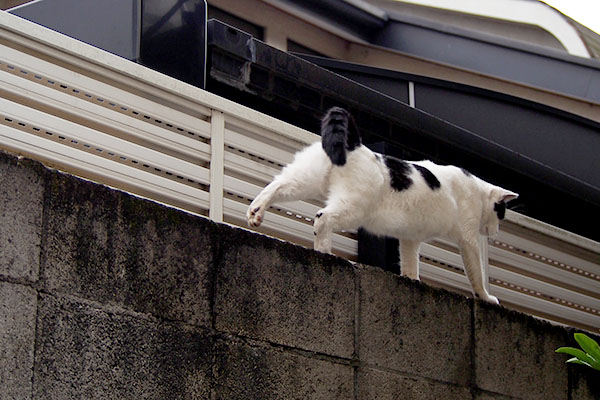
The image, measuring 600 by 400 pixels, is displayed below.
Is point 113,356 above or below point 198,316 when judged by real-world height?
below

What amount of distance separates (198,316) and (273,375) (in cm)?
48

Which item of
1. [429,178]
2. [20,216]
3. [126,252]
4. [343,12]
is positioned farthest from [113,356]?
[343,12]

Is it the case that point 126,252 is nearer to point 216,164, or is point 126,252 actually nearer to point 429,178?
point 216,164

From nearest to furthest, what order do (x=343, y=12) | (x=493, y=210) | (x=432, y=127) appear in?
(x=493, y=210) < (x=432, y=127) < (x=343, y=12)

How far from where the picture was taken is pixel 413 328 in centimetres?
590

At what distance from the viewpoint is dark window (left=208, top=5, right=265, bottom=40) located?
37.7 feet

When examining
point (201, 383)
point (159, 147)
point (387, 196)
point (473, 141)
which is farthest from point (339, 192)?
point (473, 141)

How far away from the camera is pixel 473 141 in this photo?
9.05 meters

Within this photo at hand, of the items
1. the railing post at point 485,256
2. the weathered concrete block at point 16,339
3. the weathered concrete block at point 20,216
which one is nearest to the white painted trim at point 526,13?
the railing post at point 485,256

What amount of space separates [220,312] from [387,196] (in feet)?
5.78

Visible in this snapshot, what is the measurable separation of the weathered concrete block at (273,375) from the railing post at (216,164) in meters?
1.49

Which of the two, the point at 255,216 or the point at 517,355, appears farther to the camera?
the point at 517,355

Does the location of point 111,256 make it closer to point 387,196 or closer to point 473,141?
point 387,196

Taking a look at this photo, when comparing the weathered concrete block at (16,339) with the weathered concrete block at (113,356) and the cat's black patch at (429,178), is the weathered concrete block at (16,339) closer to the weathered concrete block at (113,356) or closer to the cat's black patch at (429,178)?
the weathered concrete block at (113,356)
